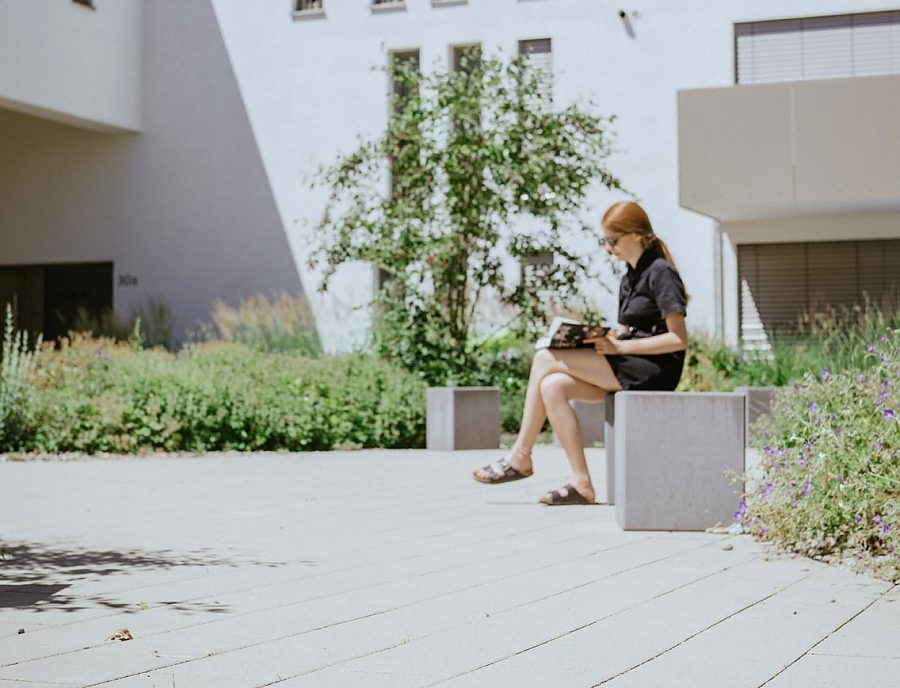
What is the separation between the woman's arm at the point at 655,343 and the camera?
19.8 ft

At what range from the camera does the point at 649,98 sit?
18.5 meters

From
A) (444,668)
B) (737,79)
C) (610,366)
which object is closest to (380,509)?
(610,366)

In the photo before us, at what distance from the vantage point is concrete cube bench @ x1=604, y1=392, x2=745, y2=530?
18.1 feet

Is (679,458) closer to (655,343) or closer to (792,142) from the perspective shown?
(655,343)

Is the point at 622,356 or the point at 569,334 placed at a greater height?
the point at 569,334

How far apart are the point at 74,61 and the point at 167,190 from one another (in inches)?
119

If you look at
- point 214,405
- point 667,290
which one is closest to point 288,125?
point 214,405

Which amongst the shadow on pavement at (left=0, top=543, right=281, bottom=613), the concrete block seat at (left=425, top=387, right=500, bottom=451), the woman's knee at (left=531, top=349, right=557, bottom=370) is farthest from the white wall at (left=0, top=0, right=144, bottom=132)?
the shadow on pavement at (left=0, top=543, right=281, bottom=613)

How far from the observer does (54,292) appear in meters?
21.6

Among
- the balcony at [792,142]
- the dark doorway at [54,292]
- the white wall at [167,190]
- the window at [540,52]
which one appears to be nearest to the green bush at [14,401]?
the balcony at [792,142]

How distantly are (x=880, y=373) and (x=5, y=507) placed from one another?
4.33 metres

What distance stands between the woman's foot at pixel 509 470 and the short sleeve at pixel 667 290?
39.0 inches

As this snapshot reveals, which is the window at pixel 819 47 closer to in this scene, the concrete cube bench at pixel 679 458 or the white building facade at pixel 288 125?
the white building facade at pixel 288 125

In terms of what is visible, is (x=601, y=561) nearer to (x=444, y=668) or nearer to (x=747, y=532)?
(x=747, y=532)
